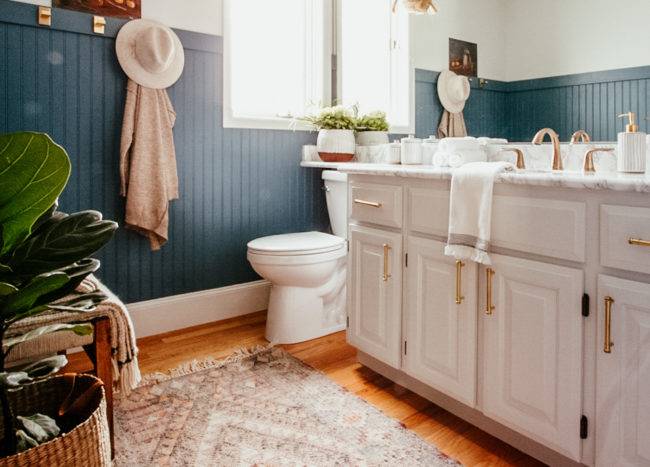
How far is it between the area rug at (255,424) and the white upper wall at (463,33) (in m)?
1.38

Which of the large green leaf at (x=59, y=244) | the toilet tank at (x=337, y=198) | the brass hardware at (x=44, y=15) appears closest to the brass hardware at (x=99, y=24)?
the brass hardware at (x=44, y=15)

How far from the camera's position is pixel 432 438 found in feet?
5.30

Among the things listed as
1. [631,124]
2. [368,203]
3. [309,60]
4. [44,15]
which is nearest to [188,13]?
[44,15]

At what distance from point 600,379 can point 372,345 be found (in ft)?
2.93

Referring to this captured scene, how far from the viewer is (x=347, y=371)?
2.12m

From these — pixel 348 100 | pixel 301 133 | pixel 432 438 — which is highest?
pixel 348 100

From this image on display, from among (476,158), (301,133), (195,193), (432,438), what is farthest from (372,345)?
(301,133)

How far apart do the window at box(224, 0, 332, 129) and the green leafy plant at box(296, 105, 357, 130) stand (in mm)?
208

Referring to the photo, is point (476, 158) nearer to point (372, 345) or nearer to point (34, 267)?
point (372, 345)

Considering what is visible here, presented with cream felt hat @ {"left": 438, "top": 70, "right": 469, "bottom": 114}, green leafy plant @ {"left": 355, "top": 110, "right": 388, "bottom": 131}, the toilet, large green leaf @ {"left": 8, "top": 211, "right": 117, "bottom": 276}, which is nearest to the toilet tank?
the toilet

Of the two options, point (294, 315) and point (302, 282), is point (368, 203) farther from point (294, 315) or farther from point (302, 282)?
point (294, 315)

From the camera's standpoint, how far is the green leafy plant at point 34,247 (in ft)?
2.62

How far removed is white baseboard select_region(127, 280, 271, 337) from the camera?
100 inches

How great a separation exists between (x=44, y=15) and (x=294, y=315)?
1.72 metres
